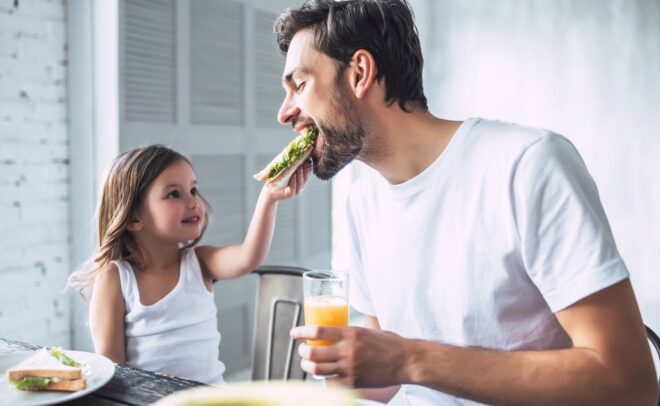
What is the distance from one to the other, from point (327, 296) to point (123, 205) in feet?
3.41

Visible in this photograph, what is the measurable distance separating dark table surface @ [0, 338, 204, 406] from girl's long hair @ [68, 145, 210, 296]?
2.65 ft

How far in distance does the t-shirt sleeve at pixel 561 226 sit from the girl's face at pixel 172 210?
115 centimetres

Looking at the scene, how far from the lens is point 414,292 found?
1327 mm

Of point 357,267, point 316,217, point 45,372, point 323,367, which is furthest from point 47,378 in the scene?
point 316,217

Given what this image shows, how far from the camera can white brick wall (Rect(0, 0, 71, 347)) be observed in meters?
2.34

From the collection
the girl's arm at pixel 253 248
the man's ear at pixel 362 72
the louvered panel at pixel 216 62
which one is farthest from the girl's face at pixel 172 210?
the louvered panel at pixel 216 62

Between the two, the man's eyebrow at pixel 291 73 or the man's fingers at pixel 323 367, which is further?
the man's eyebrow at pixel 291 73

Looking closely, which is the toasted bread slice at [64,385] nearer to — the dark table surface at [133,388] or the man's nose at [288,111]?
the dark table surface at [133,388]

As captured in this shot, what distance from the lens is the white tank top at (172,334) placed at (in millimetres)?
1815

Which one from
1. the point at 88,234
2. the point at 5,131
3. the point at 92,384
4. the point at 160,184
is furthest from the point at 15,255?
the point at 92,384

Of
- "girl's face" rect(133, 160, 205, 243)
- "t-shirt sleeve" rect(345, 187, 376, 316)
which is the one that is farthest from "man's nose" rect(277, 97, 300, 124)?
"girl's face" rect(133, 160, 205, 243)

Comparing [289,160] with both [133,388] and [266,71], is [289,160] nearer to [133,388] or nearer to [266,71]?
[133,388]

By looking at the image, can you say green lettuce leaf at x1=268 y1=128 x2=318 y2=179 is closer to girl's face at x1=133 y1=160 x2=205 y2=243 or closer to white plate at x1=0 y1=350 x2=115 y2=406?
girl's face at x1=133 y1=160 x2=205 y2=243

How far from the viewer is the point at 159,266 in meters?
1.98
